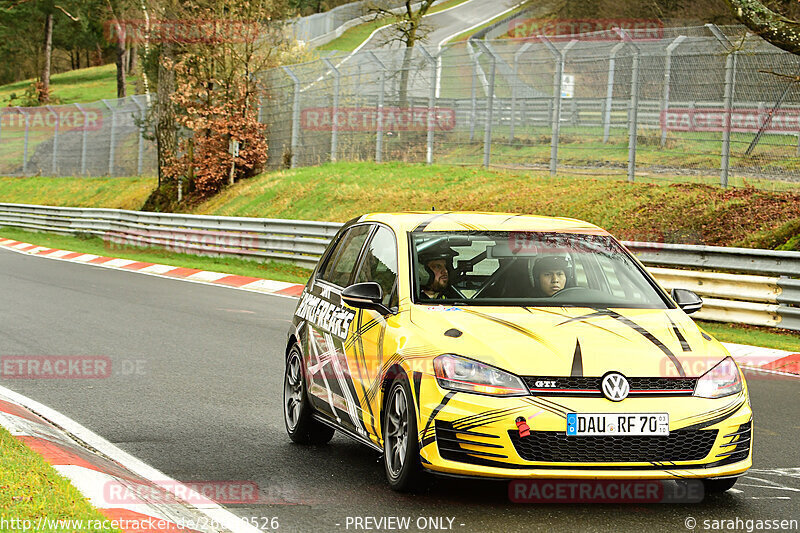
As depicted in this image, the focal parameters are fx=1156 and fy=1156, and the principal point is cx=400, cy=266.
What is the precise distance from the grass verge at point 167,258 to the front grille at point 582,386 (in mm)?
16279

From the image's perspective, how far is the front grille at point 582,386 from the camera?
5.61m

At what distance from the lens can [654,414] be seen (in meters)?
5.60

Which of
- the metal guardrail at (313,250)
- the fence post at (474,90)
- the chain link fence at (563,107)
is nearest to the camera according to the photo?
the metal guardrail at (313,250)

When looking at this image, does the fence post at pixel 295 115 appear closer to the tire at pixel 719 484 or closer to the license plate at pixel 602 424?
the tire at pixel 719 484

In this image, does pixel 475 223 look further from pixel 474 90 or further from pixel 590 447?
pixel 474 90

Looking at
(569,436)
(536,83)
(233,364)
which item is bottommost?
(233,364)

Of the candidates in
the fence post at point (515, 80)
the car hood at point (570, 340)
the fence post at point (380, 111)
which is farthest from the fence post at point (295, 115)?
the car hood at point (570, 340)

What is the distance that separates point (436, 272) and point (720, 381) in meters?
1.79

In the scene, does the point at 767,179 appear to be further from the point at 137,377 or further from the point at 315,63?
the point at 315,63

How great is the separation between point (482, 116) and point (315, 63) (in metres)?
7.73

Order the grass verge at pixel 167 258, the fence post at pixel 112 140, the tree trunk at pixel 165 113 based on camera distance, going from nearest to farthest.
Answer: the grass verge at pixel 167 258
the tree trunk at pixel 165 113
the fence post at pixel 112 140

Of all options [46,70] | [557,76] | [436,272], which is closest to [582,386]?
[436,272]

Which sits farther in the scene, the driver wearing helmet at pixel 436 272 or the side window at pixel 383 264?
the side window at pixel 383 264

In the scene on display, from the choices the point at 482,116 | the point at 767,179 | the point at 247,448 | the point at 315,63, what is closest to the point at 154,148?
the point at 315,63
